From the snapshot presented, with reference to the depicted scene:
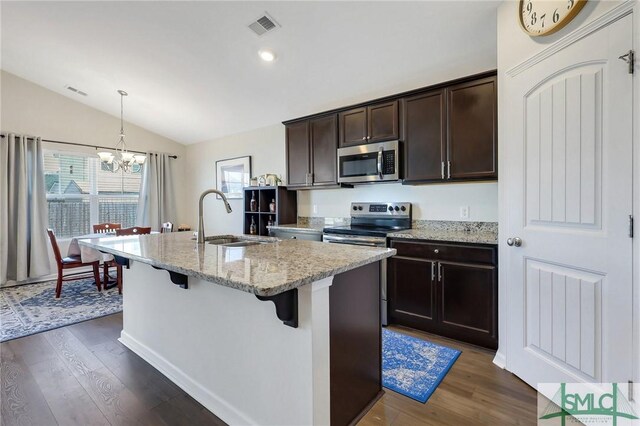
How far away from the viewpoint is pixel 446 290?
2475mm

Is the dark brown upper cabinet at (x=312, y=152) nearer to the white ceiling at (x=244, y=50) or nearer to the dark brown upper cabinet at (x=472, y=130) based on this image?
the white ceiling at (x=244, y=50)

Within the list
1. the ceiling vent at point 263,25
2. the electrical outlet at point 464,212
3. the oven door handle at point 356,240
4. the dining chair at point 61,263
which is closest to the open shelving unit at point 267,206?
the oven door handle at point 356,240

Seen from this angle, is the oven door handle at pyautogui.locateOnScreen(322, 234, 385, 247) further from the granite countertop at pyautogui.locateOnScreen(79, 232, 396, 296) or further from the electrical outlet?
the granite countertop at pyautogui.locateOnScreen(79, 232, 396, 296)

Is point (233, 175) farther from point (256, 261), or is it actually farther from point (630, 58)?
point (630, 58)

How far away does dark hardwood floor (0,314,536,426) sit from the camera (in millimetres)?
1604

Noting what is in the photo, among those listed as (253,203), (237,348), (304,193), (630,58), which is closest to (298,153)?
(304,193)

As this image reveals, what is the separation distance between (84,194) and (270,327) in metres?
5.28

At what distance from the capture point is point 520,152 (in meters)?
1.91

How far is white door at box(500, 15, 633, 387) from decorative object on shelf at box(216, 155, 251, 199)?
383cm

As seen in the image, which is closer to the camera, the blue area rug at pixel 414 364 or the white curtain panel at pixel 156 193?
the blue area rug at pixel 414 364

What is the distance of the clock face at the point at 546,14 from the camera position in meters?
1.57

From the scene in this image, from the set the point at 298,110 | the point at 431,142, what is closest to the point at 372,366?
the point at 431,142

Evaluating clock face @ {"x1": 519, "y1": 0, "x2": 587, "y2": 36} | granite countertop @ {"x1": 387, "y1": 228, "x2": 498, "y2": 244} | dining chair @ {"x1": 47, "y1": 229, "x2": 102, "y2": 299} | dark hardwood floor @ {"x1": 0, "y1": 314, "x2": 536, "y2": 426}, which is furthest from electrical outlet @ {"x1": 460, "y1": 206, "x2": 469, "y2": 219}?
dining chair @ {"x1": 47, "y1": 229, "x2": 102, "y2": 299}

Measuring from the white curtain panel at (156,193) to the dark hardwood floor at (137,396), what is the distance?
10.9 feet
